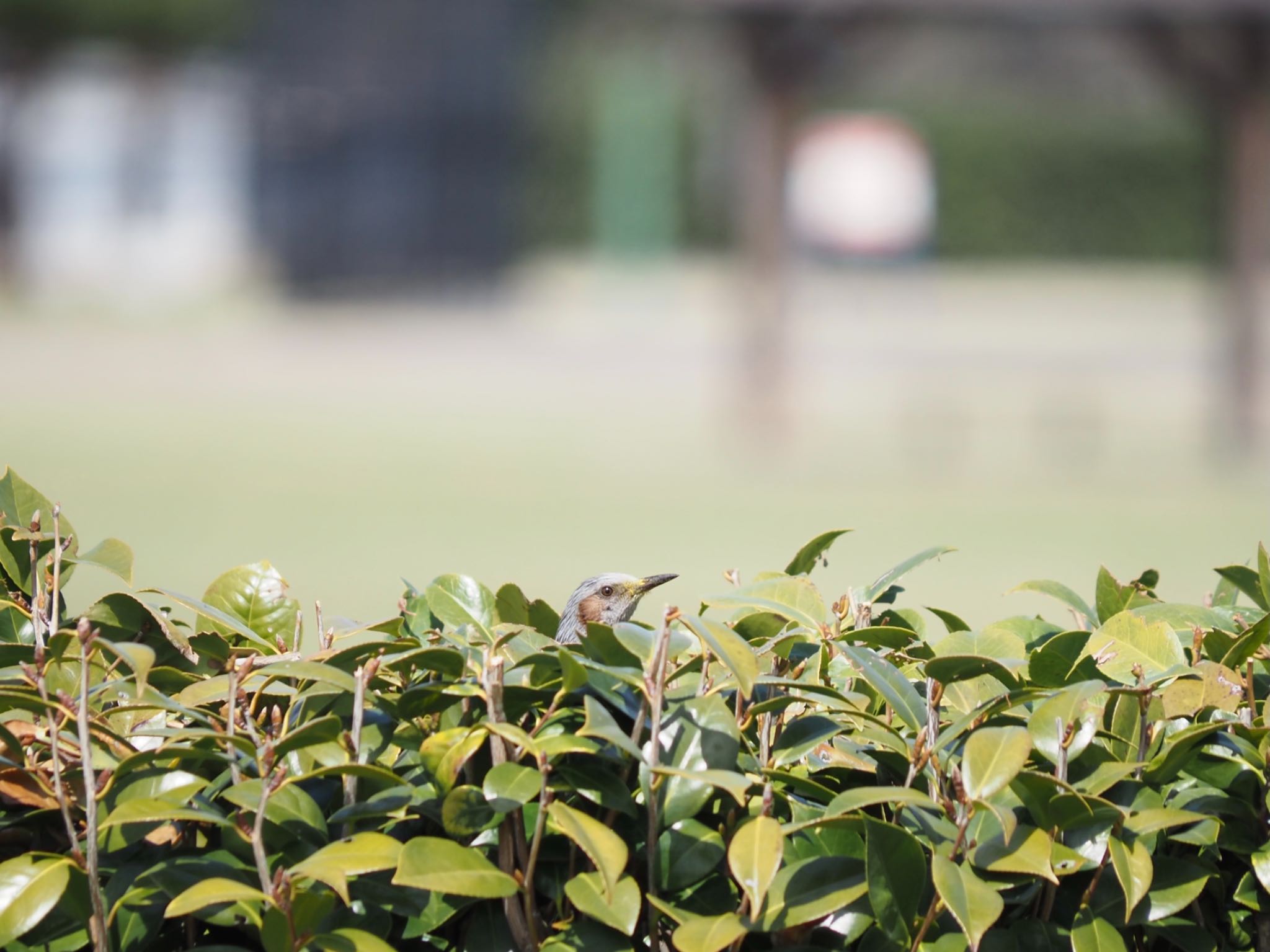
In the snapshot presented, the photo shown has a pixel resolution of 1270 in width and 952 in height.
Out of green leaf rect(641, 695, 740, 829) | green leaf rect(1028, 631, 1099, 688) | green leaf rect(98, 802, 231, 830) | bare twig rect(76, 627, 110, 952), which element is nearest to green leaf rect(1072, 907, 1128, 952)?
green leaf rect(1028, 631, 1099, 688)

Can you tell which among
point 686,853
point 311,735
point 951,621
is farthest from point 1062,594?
point 311,735

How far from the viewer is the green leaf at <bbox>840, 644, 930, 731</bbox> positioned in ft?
5.01

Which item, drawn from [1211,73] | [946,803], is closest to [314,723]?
[946,803]

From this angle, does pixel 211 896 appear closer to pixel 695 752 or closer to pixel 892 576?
pixel 695 752

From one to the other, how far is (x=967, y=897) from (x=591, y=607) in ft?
3.09

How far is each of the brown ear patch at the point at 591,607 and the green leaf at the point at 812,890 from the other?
0.78 meters

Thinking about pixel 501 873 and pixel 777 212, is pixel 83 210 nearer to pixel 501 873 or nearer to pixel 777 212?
pixel 777 212

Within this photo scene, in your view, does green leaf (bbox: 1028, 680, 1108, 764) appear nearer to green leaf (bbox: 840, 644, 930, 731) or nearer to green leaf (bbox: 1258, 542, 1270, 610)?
green leaf (bbox: 840, 644, 930, 731)

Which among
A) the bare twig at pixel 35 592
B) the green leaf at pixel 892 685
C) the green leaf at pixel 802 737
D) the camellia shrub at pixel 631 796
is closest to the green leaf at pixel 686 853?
the camellia shrub at pixel 631 796

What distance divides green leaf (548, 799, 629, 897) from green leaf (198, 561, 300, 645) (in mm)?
602

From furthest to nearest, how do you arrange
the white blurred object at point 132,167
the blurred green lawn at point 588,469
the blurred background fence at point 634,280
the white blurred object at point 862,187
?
1. the white blurred object at point 132,167
2. the white blurred object at point 862,187
3. the blurred background fence at point 634,280
4. the blurred green lawn at point 588,469

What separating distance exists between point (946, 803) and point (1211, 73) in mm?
13327

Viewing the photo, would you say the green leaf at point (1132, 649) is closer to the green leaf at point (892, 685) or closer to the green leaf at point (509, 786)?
the green leaf at point (892, 685)

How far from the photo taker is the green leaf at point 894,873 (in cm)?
142
